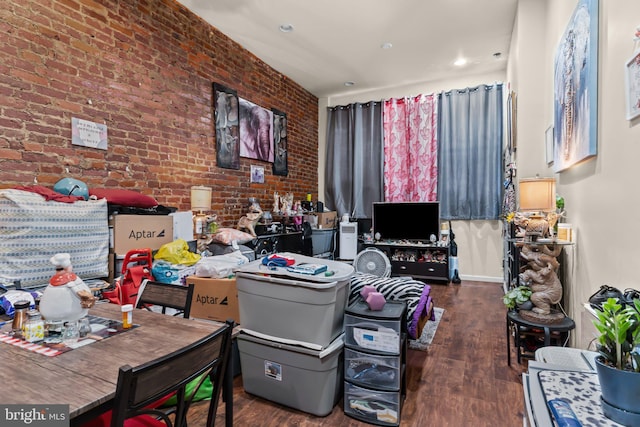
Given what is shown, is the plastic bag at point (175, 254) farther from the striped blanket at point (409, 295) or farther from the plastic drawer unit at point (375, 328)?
the plastic drawer unit at point (375, 328)

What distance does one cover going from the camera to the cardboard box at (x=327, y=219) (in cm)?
554

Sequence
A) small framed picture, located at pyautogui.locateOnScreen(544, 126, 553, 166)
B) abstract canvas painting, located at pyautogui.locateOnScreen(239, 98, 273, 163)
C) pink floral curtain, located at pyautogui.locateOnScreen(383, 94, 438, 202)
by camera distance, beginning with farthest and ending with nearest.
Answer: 1. pink floral curtain, located at pyautogui.locateOnScreen(383, 94, 438, 202)
2. abstract canvas painting, located at pyautogui.locateOnScreen(239, 98, 273, 163)
3. small framed picture, located at pyautogui.locateOnScreen(544, 126, 553, 166)

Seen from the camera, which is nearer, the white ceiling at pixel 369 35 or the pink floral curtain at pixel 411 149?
the white ceiling at pixel 369 35

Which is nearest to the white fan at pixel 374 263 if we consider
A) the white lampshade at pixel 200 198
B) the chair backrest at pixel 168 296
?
the white lampshade at pixel 200 198

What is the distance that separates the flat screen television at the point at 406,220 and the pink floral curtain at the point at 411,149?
1.28 feet

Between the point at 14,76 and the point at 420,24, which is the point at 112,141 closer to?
the point at 14,76

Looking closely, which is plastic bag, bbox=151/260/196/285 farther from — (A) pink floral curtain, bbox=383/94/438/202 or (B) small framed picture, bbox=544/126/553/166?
(A) pink floral curtain, bbox=383/94/438/202

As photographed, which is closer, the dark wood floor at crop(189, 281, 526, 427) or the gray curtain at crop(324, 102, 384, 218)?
the dark wood floor at crop(189, 281, 526, 427)

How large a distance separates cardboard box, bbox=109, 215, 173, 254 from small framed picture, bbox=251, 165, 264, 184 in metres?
1.77

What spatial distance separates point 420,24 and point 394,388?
12.2ft

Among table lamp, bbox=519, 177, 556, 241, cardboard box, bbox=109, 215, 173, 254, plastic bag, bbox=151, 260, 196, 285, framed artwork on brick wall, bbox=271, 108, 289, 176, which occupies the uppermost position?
framed artwork on brick wall, bbox=271, 108, 289, 176

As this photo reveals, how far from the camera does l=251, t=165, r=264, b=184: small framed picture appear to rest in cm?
462

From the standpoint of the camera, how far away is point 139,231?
2.72 metres

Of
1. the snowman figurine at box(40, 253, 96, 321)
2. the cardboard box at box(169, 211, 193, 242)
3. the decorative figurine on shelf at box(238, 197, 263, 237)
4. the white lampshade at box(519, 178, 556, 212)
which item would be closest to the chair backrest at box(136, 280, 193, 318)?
Answer: the snowman figurine at box(40, 253, 96, 321)
